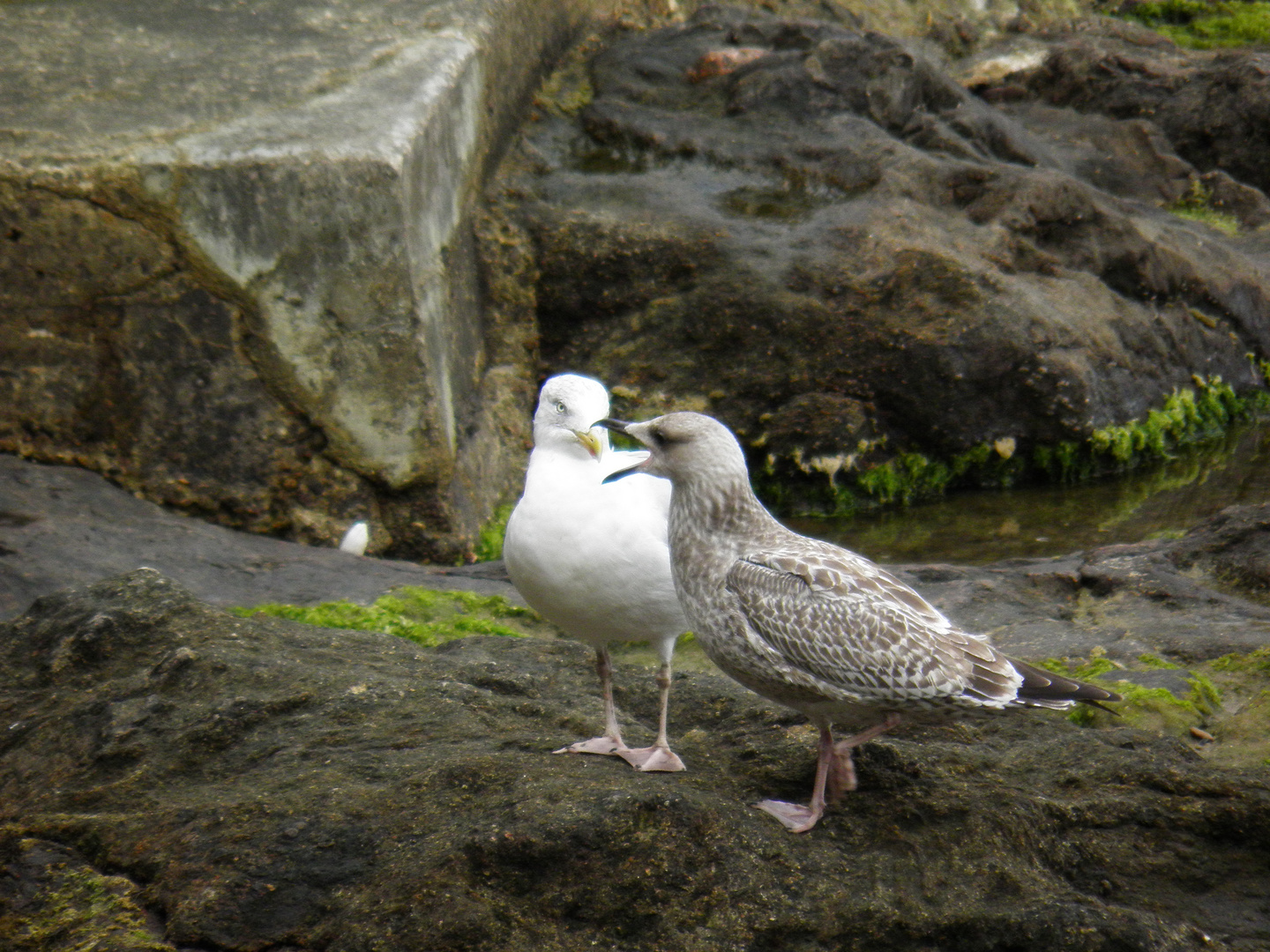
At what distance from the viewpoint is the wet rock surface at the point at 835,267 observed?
28.2 feet

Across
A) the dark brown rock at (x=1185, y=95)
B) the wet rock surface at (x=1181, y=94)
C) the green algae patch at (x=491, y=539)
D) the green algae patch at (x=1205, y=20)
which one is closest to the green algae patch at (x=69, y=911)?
the green algae patch at (x=491, y=539)

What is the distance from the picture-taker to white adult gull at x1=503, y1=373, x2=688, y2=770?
409 centimetres

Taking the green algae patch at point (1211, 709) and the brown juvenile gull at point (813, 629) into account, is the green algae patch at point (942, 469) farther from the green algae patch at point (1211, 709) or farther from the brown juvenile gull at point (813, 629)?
the brown juvenile gull at point (813, 629)

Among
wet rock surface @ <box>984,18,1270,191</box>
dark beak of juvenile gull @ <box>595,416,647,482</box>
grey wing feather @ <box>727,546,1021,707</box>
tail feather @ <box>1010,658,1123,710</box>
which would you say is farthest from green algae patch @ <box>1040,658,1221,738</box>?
wet rock surface @ <box>984,18,1270,191</box>

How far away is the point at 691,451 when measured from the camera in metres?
3.63

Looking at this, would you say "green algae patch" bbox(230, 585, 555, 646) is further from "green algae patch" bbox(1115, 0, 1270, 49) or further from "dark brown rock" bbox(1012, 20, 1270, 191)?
"green algae patch" bbox(1115, 0, 1270, 49)

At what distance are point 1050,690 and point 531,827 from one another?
139 cm

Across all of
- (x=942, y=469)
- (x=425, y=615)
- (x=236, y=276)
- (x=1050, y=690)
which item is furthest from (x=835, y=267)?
(x=1050, y=690)

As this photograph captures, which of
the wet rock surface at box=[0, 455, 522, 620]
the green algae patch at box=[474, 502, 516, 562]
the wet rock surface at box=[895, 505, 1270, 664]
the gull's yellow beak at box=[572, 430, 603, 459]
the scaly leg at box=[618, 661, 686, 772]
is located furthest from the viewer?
the green algae patch at box=[474, 502, 516, 562]

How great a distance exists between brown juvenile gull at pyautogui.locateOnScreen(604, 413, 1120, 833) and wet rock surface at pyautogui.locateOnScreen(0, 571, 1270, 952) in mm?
210

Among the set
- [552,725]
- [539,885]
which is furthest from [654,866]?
[552,725]

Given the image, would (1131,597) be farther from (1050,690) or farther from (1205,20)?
(1205,20)

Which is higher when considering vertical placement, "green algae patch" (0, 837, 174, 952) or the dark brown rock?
the dark brown rock

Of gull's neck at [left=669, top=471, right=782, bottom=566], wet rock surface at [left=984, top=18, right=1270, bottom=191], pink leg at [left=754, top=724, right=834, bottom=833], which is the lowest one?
pink leg at [left=754, top=724, right=834, bottom=833]
